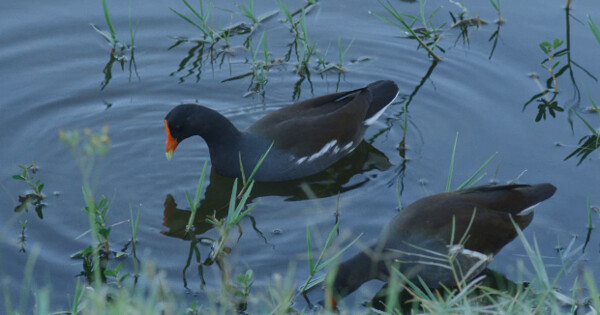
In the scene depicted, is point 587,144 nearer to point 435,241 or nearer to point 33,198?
point 435,241

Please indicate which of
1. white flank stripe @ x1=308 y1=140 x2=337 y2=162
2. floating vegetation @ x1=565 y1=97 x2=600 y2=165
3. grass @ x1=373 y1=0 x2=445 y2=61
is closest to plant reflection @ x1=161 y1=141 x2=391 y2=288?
white flank stripe @ x1=308 y1=140 x2=337 y2=162

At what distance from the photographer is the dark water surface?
546 centimetres

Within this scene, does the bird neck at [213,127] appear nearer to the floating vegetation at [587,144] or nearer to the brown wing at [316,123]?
the brown wing at [316,123]

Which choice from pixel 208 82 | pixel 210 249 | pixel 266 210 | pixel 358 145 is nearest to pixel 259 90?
pixel 208 82

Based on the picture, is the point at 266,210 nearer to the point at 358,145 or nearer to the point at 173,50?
the point at 358,145

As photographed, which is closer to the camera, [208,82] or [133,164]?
[133,164]

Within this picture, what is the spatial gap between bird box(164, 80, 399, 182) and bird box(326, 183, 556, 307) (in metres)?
1.24

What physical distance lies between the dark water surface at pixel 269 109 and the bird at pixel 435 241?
0.88 feet

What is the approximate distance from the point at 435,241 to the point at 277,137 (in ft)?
5.32

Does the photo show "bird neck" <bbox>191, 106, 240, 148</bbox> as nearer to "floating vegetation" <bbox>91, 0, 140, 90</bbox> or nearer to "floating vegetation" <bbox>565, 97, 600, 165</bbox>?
"floating vegetation" <bbox>91, 0, 140, 90</bbox>

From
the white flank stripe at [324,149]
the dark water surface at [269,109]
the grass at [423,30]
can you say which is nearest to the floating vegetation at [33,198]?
the dark water surface at [269,109]

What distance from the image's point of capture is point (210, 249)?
540 centimetres

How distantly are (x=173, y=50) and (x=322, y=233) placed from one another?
2.66m

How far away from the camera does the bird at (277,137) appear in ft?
20.2
